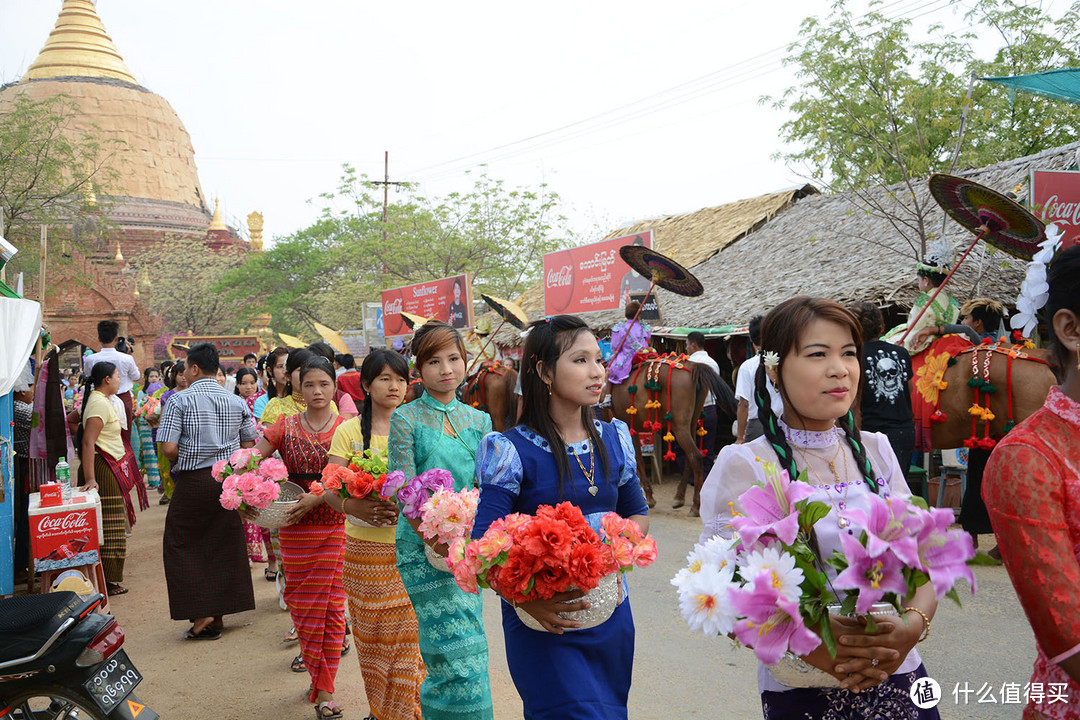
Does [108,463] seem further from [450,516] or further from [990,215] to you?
[990,215]

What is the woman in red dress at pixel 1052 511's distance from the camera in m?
1.76

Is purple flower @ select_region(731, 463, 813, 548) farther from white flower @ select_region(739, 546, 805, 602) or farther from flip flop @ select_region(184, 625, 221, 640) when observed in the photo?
flip flop @ select_region(184, 625, 221, 640)

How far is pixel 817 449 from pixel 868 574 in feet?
1.98

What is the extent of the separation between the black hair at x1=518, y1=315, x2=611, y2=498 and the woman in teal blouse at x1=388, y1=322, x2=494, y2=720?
3.00 ft

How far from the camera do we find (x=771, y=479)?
1.88 m

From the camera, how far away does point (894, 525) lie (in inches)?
65.9

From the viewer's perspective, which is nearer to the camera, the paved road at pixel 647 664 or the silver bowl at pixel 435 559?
the silver bowl at pixel 435 559

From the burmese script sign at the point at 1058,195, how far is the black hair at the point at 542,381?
6.46 meters

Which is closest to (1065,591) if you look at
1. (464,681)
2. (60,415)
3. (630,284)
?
(464,681)

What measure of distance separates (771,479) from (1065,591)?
64cm

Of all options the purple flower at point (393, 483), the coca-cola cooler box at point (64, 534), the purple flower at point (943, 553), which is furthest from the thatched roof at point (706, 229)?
the purple flower at point (943, 553)

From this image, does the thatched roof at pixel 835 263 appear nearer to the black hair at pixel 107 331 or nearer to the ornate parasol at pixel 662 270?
the ornate parasol at pixel 662 270

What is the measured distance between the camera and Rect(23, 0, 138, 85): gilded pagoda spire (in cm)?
5012

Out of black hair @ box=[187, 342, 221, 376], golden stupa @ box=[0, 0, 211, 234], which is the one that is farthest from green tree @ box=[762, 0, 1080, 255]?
golden stupa @ box=[0, 0, 211, 234]
